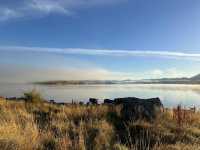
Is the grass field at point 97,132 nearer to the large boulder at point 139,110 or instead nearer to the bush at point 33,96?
the large boulder at point 139,110

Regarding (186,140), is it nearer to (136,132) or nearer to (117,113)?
(136,132)

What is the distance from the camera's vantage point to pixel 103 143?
946 cm

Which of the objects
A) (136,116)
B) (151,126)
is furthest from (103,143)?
(136,116)

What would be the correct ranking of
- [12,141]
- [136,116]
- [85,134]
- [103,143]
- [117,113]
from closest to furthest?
[12,141] → [103,143] → [85,134] → [136,116] → [117,113]

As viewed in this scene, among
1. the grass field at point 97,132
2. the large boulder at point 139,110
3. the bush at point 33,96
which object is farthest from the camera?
the bush at point 33,96

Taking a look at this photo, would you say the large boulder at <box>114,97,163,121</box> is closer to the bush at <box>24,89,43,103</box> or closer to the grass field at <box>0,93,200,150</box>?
the grass field at <box>0,93,200,150</box>

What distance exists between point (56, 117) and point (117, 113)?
6.71ft

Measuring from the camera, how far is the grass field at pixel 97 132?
8609 millimetres

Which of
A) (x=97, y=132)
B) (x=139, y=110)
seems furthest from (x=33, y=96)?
(x=97, y=132)

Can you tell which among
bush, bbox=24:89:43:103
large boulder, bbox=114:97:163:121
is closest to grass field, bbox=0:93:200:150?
large boulder, bbox=114:97:163:121

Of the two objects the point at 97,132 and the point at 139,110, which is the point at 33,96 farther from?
the point at 97,132

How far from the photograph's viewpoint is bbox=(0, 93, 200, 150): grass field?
8609 mm

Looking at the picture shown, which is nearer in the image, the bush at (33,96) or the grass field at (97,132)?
the grass field at (97,132)

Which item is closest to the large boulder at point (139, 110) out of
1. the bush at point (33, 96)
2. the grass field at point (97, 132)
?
the grass field at point (97, 132)
